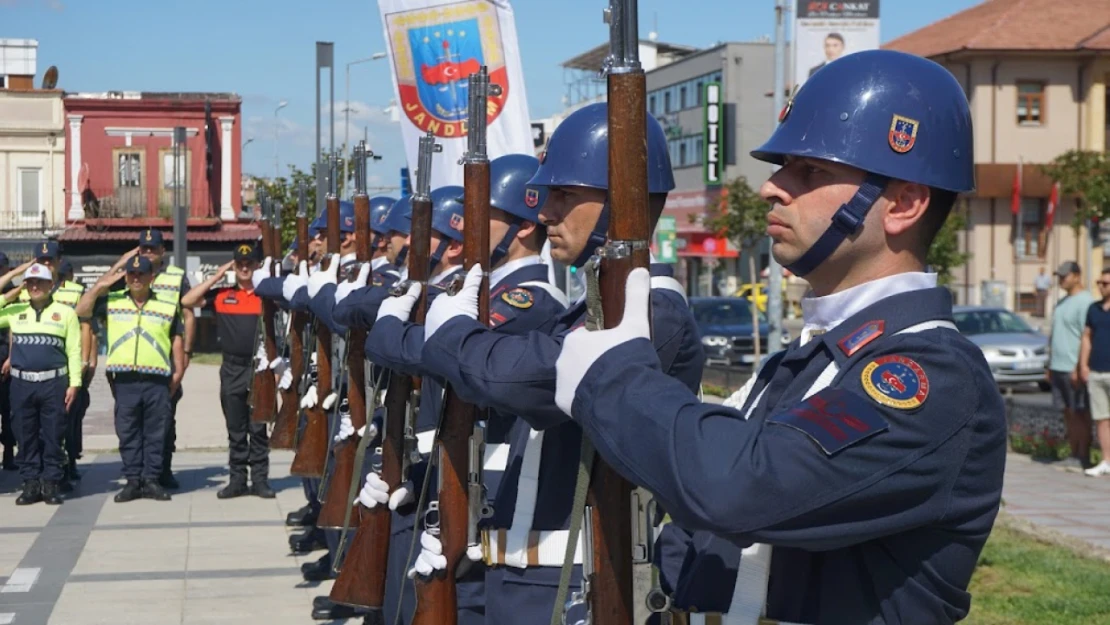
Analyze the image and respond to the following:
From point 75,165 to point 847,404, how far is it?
140 ft

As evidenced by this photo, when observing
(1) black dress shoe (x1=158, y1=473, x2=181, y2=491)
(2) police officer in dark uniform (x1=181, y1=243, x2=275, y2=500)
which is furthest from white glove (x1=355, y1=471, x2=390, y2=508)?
(1) black dress shoe (x1=158, y1=473, x2=181, y2=491)

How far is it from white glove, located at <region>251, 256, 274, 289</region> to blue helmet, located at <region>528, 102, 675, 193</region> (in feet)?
25.3

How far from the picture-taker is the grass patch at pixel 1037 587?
706 cm

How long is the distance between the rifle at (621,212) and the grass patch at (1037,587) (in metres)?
4.74

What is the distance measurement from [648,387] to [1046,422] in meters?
12.6

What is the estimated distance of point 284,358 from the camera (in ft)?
38.1

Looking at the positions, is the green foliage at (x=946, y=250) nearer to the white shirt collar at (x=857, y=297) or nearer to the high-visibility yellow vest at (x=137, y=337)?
the high-visibility yellow vest at (x=137, y=337)

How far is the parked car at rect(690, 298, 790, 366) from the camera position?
85.7 ft

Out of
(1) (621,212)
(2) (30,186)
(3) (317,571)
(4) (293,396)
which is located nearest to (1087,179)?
(2) (30,186)

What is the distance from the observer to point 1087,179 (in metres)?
39.2

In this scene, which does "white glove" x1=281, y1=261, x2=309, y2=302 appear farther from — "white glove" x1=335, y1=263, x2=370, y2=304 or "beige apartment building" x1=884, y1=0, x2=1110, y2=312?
"beige apartment building" x1=884, y1=0, x2=1110, y2=312

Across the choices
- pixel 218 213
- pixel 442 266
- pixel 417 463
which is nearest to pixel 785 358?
pixel 417 463

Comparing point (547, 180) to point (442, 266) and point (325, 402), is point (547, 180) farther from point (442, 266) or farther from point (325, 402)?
point (325, 402)

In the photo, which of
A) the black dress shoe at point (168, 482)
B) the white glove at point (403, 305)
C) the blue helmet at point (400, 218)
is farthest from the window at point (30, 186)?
the white glove at point (403, 305)
